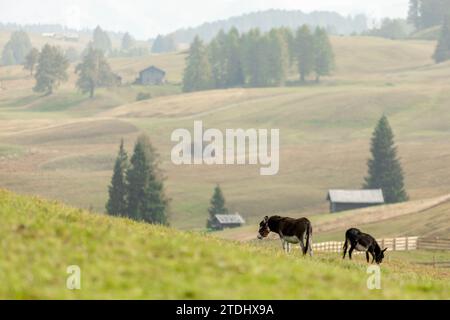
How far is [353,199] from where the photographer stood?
121m

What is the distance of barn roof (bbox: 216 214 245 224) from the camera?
110875mm

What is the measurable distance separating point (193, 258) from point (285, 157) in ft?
435

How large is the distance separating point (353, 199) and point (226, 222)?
18673 mm

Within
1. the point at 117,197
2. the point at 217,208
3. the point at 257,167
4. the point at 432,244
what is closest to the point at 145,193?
the point at 117,197

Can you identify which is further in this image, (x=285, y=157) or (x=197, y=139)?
(x=197, y=139)

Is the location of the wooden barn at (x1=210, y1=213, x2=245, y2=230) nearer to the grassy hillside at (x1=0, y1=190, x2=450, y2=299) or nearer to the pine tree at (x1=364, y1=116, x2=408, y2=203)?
the pine tree at (x1=364, y1=116, x2=408, y2=203)

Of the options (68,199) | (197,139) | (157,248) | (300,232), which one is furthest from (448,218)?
(197,139)

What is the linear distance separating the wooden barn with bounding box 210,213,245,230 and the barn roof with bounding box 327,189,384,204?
1242 centimetres

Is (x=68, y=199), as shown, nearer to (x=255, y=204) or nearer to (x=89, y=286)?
(x=255, y=204)

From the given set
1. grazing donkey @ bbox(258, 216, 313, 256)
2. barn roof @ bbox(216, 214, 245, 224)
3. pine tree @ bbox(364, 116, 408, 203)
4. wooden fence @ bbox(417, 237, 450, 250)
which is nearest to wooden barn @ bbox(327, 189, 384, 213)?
pine tree @ bbox(364, 116, 408, 203)

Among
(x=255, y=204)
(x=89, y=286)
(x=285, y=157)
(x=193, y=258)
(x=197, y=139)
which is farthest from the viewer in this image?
(x=197, y=139)

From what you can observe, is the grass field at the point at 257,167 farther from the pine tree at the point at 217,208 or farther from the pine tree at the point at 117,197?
the pine tree at the point at 117,197

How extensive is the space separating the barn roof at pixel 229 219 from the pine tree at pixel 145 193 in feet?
20.4
